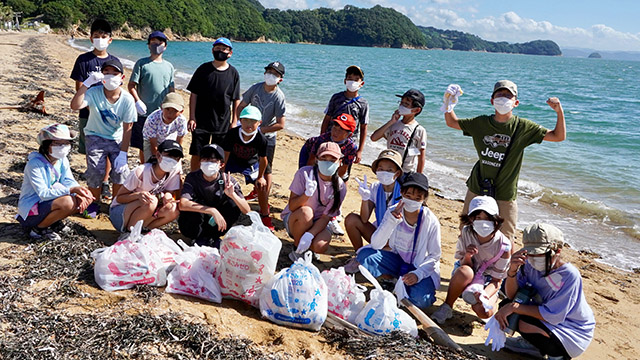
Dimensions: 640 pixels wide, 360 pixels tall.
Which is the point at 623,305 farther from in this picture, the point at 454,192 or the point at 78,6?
the point at 78,6

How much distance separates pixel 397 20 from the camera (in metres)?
160

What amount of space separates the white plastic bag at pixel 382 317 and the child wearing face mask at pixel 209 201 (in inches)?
56.6

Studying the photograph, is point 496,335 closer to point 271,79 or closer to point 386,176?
point 386,176

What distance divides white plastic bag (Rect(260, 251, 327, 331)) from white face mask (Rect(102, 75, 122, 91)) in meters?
2.74

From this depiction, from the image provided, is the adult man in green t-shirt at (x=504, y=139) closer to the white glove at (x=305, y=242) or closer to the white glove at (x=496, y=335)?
the white glove at (x=496, y=335)

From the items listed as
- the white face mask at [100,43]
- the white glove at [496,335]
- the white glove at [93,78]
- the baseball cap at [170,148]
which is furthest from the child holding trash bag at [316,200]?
the white face mask at [100,43]

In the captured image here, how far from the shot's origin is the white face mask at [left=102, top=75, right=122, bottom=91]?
15.6ft

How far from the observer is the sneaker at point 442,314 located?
13.0ft

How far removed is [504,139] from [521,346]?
179 centimetres

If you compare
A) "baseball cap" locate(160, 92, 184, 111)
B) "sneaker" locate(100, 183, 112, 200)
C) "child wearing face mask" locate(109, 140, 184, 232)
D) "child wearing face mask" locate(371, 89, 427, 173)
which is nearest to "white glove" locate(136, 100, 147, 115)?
"baseball cap" locate(160, 92, 184, 111)

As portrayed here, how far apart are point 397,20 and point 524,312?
16710 cm

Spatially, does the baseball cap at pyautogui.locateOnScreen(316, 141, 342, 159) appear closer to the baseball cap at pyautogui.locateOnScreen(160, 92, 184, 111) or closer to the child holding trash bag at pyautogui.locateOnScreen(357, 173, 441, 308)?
the child holding trash bag at pyautogui.locateOnScreen(357, 173, 441, 308)

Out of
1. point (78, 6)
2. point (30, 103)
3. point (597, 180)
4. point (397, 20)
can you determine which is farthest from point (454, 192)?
point (397, 20)

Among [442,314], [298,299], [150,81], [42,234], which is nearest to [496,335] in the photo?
[442,314]
